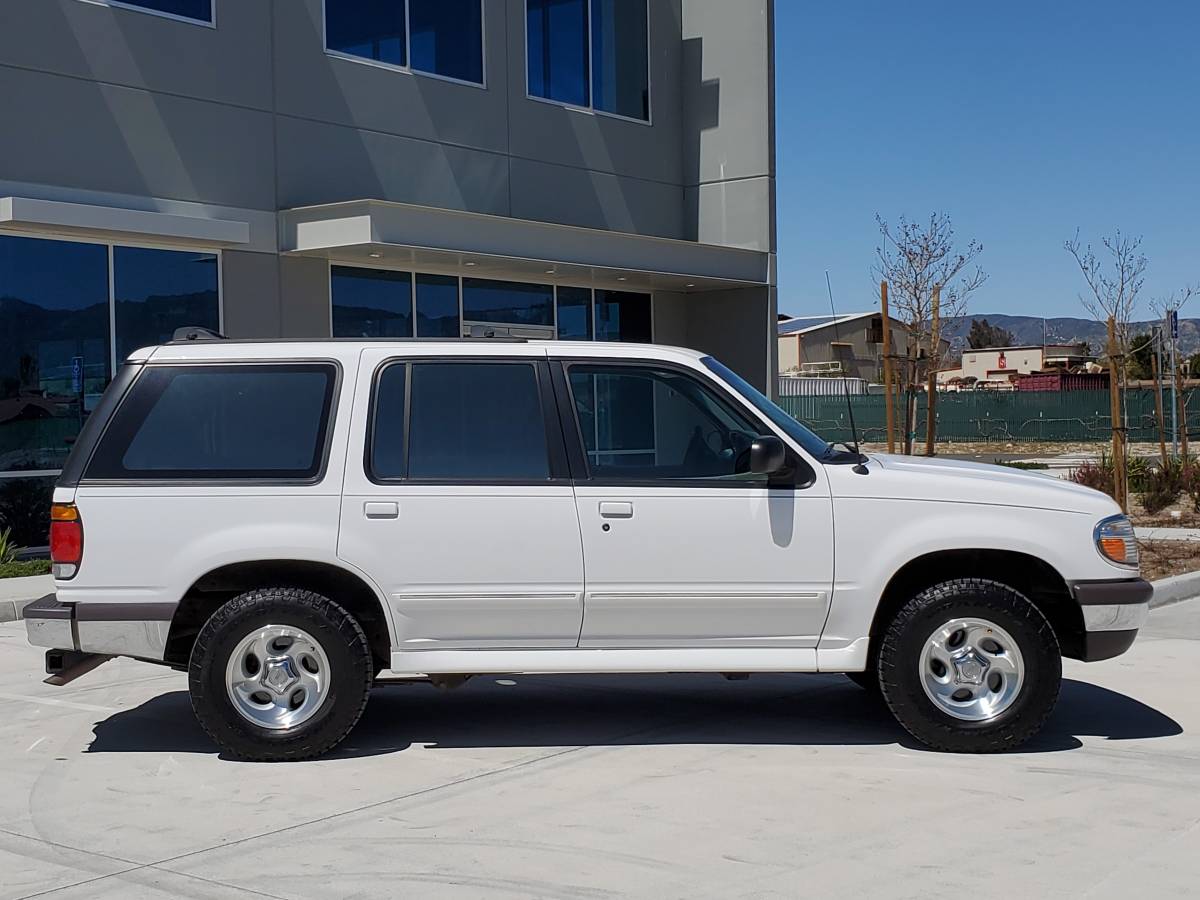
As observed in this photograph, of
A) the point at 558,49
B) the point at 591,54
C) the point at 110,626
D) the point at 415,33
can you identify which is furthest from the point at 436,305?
the point at 110,626

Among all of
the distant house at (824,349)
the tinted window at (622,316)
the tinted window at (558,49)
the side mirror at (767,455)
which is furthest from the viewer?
the distant house at (824,349)

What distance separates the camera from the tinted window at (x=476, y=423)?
7.07 meters

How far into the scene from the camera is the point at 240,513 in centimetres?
693

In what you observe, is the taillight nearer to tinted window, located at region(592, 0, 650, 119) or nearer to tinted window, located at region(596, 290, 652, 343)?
tinted window, located at region(596, 290, 652, 343)

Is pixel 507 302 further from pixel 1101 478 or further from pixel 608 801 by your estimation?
pixel 608 801

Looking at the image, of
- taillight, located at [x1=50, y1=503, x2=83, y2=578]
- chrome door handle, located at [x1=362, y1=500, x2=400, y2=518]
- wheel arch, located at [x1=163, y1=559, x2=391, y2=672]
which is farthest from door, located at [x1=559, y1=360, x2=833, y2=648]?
taillight, located at [x1=50, y1=503, x2=83, y2=578]

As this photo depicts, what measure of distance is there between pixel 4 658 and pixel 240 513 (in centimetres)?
436

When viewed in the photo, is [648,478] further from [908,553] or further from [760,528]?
[908,553]

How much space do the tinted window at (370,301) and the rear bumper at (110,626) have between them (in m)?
11.3

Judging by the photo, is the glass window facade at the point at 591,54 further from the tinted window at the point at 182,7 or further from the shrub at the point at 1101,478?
the shrub at the point at 1101,478

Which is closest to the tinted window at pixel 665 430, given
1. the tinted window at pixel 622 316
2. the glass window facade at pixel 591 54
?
the glass window facade at pixel 591 54

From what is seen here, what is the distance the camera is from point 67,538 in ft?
22.7

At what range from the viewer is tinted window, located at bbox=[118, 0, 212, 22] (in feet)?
52.5

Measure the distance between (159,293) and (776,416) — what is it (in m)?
10.9
